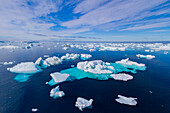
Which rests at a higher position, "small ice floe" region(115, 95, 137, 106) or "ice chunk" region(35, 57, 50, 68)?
"ice chunk" region(35, 57, 50, 68)

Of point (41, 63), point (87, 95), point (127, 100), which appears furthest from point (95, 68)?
point (41, 63)

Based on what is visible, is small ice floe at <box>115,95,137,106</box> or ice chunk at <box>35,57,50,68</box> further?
ice chunk at <box>35,57,50,68</box>

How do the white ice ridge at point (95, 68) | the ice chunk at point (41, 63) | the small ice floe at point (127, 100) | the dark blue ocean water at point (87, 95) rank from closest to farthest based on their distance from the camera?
1. the dark blue ocean water at point (87, 95)
2. the small ice floe at point (127, 100)
3. the white ice ridge at point (95, 68)
4. the ice chunk at point (41, 63)

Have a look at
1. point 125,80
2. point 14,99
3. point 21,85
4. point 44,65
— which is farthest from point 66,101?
point 44,65

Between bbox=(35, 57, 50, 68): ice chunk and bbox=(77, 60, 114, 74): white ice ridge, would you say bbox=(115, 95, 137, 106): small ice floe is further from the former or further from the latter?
bbox=(35, 57, 50, 68): ice chunk

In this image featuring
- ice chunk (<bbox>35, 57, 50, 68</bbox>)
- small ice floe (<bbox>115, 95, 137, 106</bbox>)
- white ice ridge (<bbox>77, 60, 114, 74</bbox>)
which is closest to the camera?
small ice floe (<bbox>115, 95, 137, 106</bbox>)

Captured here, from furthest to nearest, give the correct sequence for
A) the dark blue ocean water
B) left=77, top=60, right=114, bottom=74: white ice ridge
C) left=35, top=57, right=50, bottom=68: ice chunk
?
left=35, top=57, right=50, bottom=68: ice chunk, left=77, top=60, right=114, bottom=74: white ice ridge, the dark blue ocean water

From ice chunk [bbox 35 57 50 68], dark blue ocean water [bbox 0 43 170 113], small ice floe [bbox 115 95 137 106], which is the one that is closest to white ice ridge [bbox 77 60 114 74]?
dark blue ocean water [bbox 0 43 170 113]

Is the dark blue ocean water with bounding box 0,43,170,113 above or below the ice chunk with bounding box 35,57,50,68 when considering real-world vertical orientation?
below

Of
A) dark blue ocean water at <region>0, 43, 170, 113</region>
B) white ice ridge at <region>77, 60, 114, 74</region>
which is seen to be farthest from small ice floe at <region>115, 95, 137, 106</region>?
white ice ridge at <region>77, 60, 114, 74</region>

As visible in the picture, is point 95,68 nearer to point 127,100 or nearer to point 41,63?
point 127,100

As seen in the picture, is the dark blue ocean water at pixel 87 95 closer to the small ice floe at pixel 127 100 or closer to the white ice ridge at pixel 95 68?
the small ice floe at pixel 127 100

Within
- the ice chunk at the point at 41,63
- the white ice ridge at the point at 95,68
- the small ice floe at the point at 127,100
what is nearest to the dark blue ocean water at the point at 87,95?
the small ice floe at the point at 127,100
